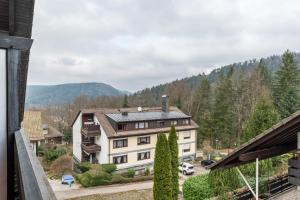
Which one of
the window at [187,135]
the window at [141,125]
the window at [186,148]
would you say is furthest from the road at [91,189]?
the window at [187,135]

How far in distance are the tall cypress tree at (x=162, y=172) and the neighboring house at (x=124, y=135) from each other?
899 cm

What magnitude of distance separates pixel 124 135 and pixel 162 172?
9.45m

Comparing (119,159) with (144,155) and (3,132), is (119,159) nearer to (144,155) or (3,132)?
(144,155)

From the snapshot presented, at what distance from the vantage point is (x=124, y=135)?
23.6 m

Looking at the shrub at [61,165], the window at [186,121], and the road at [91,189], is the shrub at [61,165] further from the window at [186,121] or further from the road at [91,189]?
the window at [186,121]

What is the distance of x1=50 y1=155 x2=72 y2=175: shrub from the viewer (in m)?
22.6

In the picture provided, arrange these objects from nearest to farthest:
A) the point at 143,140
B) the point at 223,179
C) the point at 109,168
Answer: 1. the point at 223,179
2. the point at 109,168
3. the point at 143,140

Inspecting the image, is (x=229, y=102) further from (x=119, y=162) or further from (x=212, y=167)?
(x=212, y=167)

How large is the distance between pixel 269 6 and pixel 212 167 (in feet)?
69.6

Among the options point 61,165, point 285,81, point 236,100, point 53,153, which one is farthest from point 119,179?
point 236,100

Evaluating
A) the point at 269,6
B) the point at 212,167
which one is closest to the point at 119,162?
the point at 269,6

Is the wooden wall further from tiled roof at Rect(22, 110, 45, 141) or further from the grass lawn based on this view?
the grass lawn

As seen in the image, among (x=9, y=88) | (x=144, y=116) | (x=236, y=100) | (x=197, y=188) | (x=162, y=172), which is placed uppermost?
(x=9, y=88)

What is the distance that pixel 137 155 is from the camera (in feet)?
80.3
